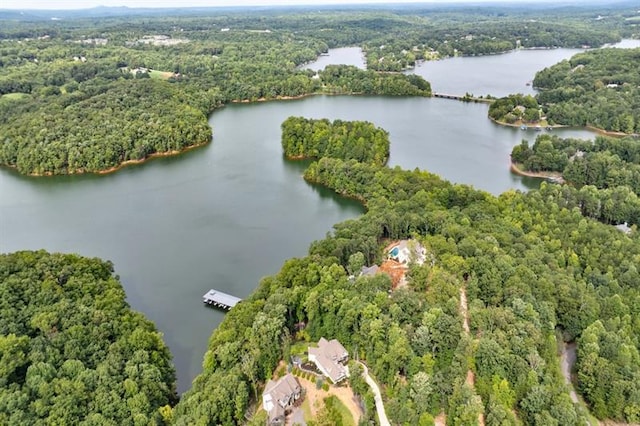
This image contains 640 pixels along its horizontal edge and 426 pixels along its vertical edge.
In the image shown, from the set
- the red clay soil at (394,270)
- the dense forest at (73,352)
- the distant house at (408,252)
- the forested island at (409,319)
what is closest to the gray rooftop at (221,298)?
the forested island at (409,319)

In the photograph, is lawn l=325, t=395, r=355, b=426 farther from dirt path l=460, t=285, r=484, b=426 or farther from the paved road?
dirt path l=460, t=285, r=484, b=426

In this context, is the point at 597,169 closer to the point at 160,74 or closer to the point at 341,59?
the point at 160,74

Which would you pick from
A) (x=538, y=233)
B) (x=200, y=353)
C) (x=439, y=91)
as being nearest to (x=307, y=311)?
(x=200, y=353)

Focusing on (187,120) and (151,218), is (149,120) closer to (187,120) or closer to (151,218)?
(187,120)

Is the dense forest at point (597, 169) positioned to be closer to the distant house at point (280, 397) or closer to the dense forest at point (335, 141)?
the dense forest at point (335, 141)

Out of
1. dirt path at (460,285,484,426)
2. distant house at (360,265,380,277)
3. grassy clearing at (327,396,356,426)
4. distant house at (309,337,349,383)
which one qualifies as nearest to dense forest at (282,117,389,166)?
distant house at (360,265,380,277)

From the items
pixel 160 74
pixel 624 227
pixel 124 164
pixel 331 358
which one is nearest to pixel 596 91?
pixel 624 227
